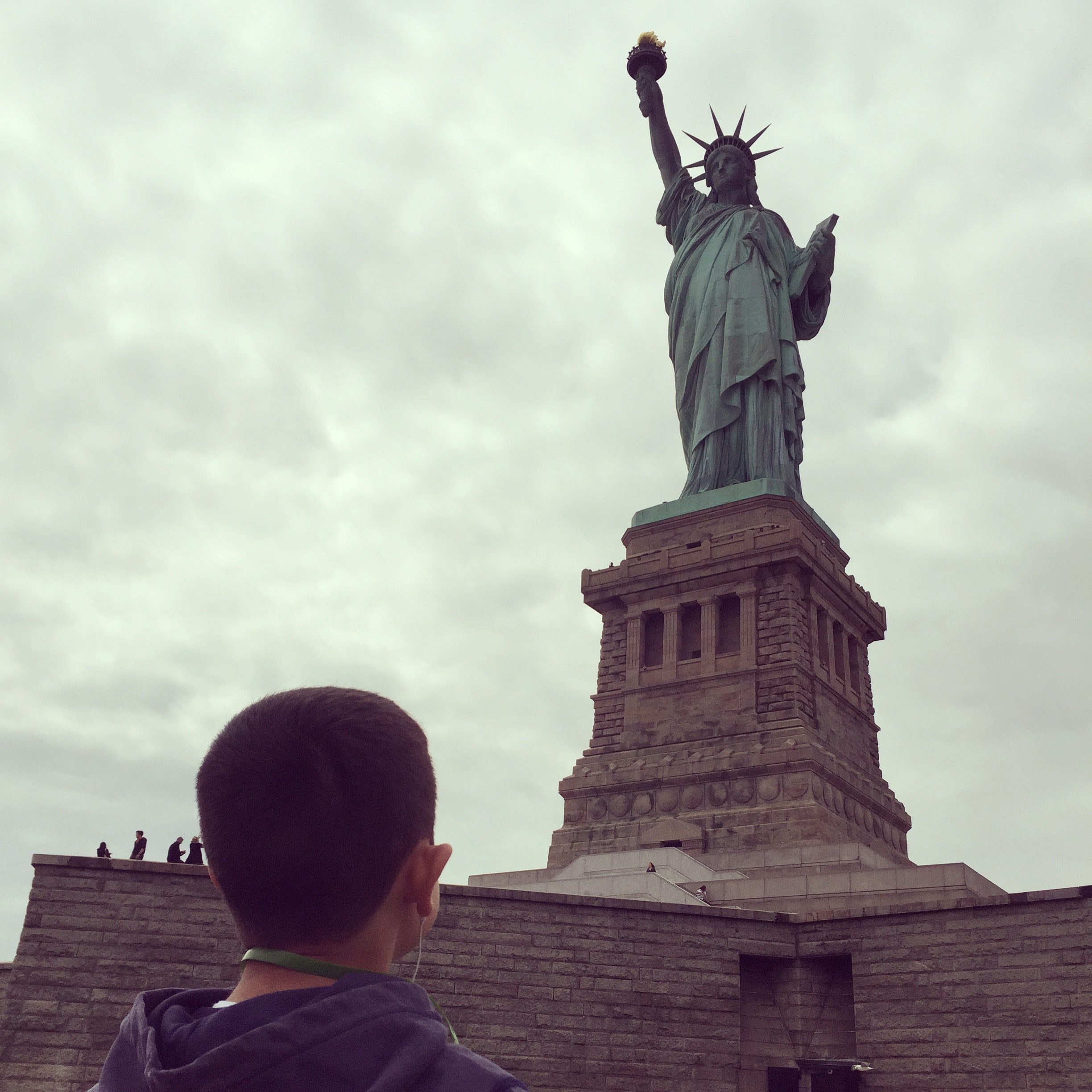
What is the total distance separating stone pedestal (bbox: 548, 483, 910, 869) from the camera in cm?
2772

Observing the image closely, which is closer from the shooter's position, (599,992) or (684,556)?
(599,992)

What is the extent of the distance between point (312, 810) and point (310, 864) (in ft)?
0.32

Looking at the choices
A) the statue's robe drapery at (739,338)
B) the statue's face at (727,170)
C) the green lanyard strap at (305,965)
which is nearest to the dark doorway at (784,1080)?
the green lanyard strap at (305,965)

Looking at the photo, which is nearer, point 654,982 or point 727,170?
point 654,982

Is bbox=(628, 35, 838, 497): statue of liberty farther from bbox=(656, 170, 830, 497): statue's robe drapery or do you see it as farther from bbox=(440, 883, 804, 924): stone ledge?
bbox=(440, 883, 804, 924): stone ledge

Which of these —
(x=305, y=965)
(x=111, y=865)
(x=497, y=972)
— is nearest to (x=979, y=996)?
(x=497, y=972)

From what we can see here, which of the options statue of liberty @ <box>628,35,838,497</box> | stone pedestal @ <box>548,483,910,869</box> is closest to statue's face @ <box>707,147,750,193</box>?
statue of liberty @ <box>628,35,838,497</box>

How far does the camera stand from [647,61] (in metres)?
42.1

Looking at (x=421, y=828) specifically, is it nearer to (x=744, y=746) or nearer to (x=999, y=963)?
(x=999, y=963)

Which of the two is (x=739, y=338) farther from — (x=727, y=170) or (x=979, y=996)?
(x=979, y=996)

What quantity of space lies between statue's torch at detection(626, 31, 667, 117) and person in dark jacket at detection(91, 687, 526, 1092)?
1684 inches

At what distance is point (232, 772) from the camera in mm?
2061

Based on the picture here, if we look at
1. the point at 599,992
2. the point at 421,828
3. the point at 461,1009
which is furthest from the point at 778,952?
the point at 421,828

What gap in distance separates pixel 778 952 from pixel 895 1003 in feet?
5.45
